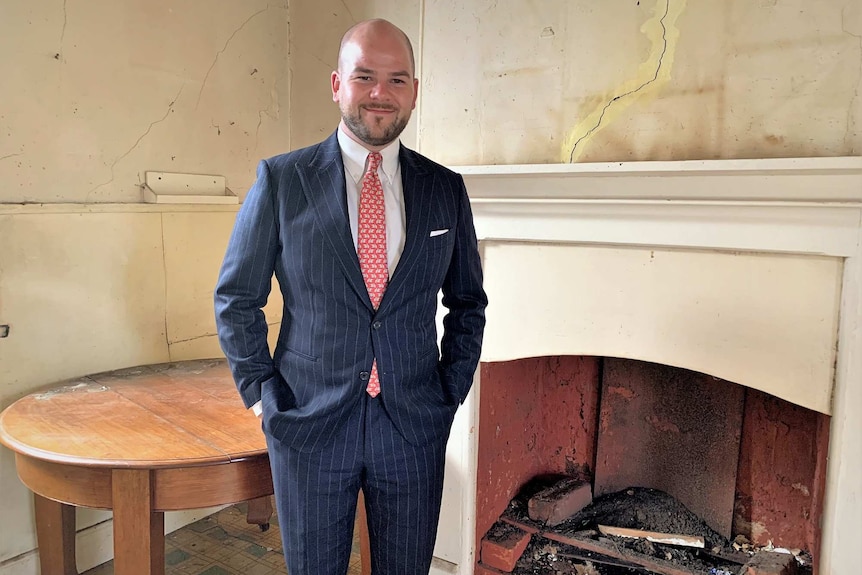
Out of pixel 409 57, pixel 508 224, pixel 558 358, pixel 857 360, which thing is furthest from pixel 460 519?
pixel 409 57

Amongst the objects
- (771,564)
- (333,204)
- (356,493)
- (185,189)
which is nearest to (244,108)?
(185,189)

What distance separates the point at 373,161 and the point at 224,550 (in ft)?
5.22

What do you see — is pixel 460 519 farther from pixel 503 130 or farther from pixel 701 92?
pixel 701 92

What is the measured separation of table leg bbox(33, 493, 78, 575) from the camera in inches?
68.6

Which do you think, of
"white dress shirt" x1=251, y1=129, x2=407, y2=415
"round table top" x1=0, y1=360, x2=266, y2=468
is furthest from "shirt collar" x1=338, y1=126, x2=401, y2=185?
"round table top" x1=0, y1=360, x2=266, y2=468

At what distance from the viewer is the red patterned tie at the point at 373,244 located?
121cm

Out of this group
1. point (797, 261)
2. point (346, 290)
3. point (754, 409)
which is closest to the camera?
point (346, 290)

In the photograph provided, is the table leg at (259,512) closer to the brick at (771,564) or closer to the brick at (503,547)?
the brick at (503,547)

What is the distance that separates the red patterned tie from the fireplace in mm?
480

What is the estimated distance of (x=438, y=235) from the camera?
4.16ft

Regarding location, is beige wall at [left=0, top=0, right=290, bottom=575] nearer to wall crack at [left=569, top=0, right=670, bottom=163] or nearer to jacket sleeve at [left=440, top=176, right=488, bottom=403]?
jacket sleeve at [left=440, top=176, right=488, bottom=403]

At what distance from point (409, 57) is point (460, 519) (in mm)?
1317

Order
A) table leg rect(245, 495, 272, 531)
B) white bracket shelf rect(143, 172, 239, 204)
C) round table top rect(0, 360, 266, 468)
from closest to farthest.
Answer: round table top rect(0, 360, 266, 468)
white bracket shelf rect(143, 172, 239, 204)
table leg rect(245, 495, 272, 531)

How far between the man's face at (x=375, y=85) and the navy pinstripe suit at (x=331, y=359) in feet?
0.33
